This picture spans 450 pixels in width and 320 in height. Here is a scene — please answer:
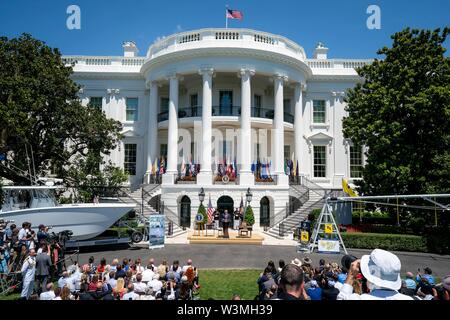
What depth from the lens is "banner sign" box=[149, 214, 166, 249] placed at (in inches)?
684

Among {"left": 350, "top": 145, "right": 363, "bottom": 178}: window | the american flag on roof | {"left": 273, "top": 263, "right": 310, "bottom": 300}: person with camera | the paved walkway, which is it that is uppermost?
the american flag on roof

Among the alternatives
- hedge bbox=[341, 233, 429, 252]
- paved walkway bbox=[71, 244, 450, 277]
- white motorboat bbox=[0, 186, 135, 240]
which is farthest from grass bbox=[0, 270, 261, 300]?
hedge bbox=[341, 233, 429, 252]

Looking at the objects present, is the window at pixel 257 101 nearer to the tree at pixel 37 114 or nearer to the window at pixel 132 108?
the window at pixel 132 108

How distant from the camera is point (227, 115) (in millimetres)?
28375

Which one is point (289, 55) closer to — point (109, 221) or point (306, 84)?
point (306, 84)

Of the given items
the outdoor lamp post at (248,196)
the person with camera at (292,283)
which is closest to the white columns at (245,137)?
the outdoor lamp post at (248,196)

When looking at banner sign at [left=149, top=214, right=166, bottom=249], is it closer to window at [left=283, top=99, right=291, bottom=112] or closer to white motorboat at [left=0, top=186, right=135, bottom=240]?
white motorboat at [left=0, top=186, right=135, bottom=240]

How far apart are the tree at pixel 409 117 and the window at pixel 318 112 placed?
1114 cm

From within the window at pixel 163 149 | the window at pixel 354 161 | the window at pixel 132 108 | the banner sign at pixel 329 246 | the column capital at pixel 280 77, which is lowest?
the banner sign at pixel 329 246

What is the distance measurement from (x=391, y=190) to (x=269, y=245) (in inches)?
314

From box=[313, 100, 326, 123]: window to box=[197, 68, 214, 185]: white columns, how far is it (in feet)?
38.5

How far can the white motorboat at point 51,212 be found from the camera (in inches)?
608

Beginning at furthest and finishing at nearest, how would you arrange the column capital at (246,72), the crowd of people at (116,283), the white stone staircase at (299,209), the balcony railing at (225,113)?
the balcony railing at (225,113), the column capital at (246,72), the white stone staircase at (299,209), the crowd of people at (116,283)

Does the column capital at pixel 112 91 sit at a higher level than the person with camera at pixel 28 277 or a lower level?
higher
